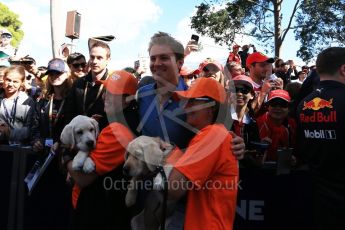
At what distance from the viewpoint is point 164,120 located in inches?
115

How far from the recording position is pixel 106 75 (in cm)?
420

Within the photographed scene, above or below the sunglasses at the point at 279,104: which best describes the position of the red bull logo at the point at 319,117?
below

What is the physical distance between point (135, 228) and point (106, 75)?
184 cm

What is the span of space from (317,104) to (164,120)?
4.49ft

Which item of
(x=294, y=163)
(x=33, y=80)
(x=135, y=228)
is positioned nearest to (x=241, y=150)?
(x=135, y=228)

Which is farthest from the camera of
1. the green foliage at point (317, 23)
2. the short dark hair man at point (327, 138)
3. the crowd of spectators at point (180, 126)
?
the green foliage at point (317, 23)

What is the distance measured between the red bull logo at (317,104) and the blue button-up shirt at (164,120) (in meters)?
1.15

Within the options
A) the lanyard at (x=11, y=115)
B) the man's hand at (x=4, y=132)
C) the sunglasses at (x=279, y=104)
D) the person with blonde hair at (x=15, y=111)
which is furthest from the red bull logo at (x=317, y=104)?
the lanyard at (x=11, y=115)

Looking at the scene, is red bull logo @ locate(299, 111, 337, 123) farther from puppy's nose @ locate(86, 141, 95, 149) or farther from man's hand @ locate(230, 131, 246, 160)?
puppy's nose @ locate(86, 141, 95, 149)

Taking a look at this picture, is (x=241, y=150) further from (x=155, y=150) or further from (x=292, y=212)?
(x=292, y=212)

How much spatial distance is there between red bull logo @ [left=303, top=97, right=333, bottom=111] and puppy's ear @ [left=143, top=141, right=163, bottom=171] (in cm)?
158

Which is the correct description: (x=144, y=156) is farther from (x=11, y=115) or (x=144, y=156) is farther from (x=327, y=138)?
(x=11, y=115)

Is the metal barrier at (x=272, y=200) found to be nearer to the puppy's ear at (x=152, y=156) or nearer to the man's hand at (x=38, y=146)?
the puppy's ear at (x=152, y=156)

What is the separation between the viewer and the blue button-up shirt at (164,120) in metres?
2.82
